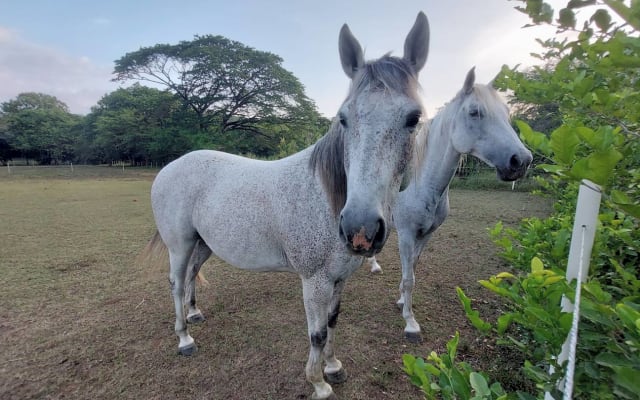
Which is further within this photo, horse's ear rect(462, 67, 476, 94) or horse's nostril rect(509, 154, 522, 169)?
horse's ear rect(462, 67, 476, 94)

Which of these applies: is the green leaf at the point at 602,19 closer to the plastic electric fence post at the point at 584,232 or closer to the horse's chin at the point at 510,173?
the plastic electric fence post at the point at 584,232

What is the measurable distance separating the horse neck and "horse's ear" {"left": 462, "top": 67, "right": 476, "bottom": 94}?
241mm

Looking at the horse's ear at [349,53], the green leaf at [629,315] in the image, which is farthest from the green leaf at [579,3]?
the horse's ear at [349,53]

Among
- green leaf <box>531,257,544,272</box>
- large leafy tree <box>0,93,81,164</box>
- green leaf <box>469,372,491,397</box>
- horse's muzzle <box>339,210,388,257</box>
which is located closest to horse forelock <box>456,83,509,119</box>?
horse's muzzle <box>339,210,388,257</box>

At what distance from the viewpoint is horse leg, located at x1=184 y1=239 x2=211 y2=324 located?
117 inches

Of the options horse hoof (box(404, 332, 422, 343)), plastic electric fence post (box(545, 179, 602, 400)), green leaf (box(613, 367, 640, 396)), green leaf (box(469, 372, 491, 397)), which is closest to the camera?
green leaf (box(613, 367, 640, 396))

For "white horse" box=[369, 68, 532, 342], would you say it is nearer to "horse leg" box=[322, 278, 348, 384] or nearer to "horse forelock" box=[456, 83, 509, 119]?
"horse forelock" box=[456, 83, 509, 119]

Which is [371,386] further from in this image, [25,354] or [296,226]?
[25,354]

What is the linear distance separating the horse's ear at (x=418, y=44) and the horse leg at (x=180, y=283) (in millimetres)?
2149

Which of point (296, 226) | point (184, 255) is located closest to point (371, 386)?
point (296, 226)

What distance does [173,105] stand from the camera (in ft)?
86.2

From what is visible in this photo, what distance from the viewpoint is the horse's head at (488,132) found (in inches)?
79.7

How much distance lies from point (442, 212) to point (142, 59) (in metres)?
28.5

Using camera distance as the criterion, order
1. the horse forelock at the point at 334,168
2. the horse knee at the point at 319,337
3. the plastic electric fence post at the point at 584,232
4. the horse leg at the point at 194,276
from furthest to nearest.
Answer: the horse leg at the point at 194,276 < the horse knee at the point at 319,337 < the horse forelock at the point at 334,168 < the plastic electric fence post at the point at 584,232
